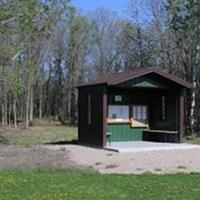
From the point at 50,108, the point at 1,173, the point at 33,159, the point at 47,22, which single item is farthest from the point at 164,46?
the point at 50,108

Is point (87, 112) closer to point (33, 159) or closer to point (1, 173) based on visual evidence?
point (33, 159)

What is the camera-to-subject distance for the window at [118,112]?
77.4ft

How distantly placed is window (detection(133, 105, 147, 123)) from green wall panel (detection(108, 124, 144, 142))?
423 millimetres

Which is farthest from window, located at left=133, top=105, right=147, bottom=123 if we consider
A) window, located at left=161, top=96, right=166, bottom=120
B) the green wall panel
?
window, located at left=161, top=96, right=166, bottom=120

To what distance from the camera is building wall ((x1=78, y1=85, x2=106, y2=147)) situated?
22.2 metres

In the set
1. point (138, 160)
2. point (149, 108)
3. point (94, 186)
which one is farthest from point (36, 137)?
point (94, 186)

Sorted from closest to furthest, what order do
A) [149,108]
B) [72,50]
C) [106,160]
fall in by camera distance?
[106,160], [149,108], [72,50]

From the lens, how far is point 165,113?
24.5 metres

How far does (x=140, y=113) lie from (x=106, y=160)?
7151 mm

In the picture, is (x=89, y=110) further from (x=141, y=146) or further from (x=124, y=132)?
(x=141, y=146)

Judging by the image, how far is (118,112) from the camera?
78.0 feet

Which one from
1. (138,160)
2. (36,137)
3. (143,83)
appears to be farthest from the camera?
(36,137)

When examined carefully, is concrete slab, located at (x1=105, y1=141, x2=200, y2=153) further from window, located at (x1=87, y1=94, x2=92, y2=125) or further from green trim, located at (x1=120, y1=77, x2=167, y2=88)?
green trim, located at (x1=120, y1=77, x2=167, y2=88)

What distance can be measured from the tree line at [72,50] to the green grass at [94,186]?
12144 millimetres
